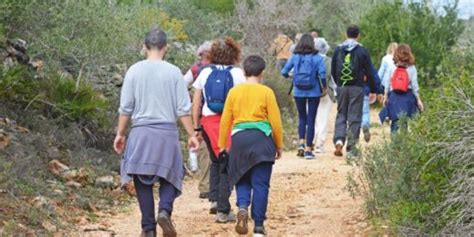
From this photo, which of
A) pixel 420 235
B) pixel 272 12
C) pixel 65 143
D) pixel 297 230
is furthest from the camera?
pixel 272 12

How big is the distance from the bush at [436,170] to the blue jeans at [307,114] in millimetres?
4725

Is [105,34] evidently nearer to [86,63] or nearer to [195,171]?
[86,63]

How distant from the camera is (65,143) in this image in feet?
34.9

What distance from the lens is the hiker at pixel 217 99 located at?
830cm

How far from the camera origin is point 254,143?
7.52 metres

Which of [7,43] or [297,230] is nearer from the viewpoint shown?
[297,230]

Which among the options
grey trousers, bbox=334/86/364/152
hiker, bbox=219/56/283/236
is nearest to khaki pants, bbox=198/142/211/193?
hiker, bbox=219/56/283/236

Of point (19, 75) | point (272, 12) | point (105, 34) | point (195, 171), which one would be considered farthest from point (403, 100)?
point (272, 12)

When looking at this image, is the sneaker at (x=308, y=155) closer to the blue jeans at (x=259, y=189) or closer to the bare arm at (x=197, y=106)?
the bare arm at (x=197, y=106)

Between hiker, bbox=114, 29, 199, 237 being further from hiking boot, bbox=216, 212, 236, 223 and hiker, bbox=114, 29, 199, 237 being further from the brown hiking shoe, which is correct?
hiking boot, bbox=216, 212, 236, 223

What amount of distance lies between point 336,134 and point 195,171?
219 centimetres

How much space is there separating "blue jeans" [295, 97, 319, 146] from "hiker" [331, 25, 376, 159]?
350 mm

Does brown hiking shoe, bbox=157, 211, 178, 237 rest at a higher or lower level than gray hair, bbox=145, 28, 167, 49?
lower

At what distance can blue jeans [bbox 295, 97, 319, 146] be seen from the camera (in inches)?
496
